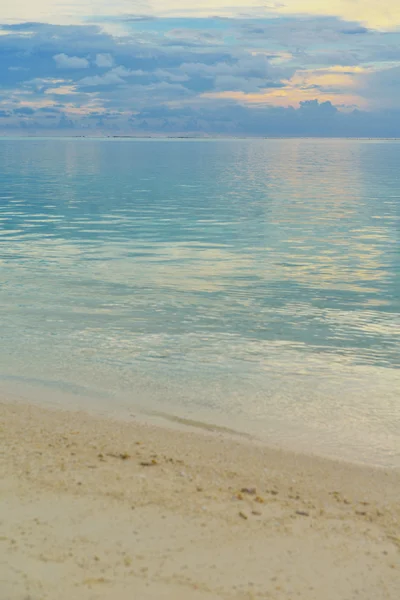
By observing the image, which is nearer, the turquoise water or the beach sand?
the beach sand

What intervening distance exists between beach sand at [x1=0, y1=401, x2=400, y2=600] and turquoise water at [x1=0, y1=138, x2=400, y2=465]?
1.40 meters

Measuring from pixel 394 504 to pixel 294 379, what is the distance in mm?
4814

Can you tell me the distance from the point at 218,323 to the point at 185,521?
9.56 metres

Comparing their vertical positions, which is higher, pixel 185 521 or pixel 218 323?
pixel 185 521

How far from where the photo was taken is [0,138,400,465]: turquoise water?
36.6ft

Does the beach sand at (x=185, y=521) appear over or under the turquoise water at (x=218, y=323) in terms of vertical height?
over

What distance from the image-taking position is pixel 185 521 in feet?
22.8

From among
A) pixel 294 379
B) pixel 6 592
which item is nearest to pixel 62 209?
pixel 294 379

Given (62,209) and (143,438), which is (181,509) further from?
Result: (62,209)

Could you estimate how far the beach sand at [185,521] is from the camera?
19.4 feet

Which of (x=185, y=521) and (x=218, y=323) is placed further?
(x=218, y=323)

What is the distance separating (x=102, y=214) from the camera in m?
41.8

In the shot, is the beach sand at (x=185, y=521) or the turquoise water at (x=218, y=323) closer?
the beach sand at (x=185, y=521)

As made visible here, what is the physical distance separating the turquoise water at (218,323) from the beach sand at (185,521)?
1401 millimetres
